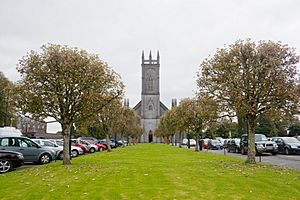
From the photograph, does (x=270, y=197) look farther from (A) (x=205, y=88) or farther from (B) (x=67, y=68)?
(B) (x=67, y=68)

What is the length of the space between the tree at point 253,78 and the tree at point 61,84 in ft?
21.6

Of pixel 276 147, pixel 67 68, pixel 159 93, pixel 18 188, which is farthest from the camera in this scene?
pixel 159 93

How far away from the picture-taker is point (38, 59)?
61.1 ft

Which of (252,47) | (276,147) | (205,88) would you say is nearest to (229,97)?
(205,88)

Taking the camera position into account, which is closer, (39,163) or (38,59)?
(38,59)

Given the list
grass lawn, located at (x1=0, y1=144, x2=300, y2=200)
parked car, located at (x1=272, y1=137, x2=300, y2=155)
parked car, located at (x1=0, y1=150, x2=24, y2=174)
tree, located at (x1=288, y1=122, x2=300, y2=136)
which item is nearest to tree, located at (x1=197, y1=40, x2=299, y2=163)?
grass lawn, located at (x1=0, y1=144, x2=300, y2=200)

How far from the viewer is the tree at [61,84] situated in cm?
1856

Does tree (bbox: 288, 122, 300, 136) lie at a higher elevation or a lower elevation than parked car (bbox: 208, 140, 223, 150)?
higher

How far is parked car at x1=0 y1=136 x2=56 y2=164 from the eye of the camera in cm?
2007

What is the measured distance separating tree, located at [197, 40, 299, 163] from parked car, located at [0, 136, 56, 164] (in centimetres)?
1096

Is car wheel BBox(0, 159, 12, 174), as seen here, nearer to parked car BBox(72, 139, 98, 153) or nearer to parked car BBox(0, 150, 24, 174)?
parked car BBox(0, 150, 24, 174)

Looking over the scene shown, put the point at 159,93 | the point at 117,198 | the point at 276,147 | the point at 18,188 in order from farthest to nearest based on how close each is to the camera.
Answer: the point at 159,93
the point at 276,147
the point at 18,188
the point at 117,198

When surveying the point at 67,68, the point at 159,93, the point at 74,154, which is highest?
the point at 159,93

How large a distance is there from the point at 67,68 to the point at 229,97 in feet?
28.7
